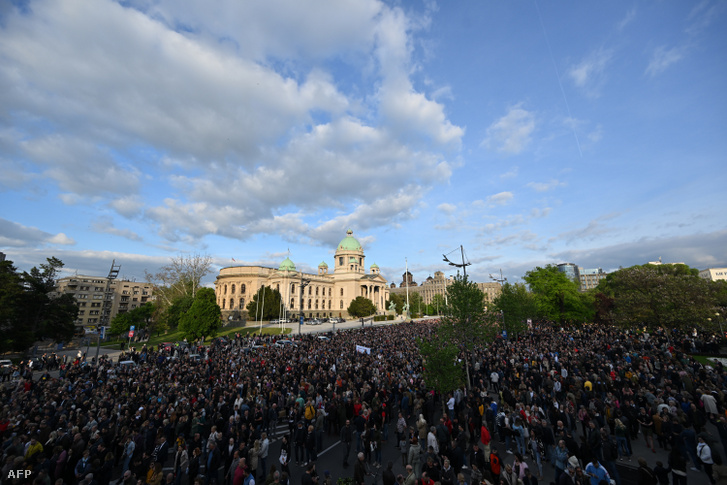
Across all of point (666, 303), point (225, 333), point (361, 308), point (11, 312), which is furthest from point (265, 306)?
point (666, 303)

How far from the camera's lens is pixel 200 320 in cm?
3722

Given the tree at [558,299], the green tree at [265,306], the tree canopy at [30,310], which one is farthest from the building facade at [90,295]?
the tree at [558,299]

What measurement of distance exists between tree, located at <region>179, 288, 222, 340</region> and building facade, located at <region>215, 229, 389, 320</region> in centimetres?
3434

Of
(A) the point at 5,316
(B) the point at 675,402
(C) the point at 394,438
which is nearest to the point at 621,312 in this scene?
(B) the point at 675,402

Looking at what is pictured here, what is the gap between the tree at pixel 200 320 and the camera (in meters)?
36.8

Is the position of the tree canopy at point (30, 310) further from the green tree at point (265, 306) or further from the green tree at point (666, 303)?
the green tree at point (666, 303)

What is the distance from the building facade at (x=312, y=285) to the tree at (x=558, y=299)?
50640 mm

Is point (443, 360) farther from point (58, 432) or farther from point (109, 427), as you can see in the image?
point (58, 432)

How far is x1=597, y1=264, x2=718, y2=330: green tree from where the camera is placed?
2806cm

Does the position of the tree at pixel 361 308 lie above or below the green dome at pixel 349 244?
below

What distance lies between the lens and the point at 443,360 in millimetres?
13242

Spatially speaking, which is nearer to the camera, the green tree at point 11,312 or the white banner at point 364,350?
the white banner at point 364,350

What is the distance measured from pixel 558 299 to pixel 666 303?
44.7 ft

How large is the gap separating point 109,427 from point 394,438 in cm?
990
